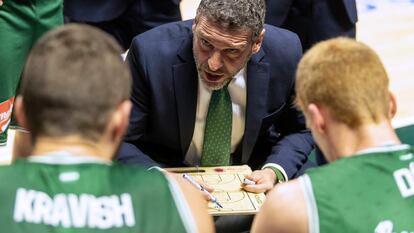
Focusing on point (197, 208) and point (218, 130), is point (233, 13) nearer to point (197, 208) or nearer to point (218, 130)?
point (218, 130)

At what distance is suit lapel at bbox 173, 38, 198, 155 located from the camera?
214 centimetres

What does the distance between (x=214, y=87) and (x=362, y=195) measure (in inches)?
36.7

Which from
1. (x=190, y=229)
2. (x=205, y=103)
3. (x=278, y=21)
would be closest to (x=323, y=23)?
(x=278, y=21)

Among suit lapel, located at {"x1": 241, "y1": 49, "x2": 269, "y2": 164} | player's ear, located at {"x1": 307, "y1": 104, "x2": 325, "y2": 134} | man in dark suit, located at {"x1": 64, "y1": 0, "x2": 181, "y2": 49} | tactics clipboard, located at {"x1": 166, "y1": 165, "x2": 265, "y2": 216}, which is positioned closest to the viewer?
player's ear, located at {"x1": 307, "y1": 104, "x2": 325, "y2": 134}

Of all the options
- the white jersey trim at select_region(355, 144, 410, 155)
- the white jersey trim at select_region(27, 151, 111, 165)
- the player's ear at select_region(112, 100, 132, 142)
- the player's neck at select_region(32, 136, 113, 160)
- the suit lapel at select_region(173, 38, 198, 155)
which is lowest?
the suit lapel at select_region(173, 38, 198, 155)

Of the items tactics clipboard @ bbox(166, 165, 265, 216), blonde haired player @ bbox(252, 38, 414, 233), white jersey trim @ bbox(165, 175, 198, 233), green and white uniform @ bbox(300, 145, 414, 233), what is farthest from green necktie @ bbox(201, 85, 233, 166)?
white jersey trim @ bbox(165, 175, 198, 233)

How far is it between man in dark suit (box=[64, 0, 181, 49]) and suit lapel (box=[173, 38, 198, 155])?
0.80 meters

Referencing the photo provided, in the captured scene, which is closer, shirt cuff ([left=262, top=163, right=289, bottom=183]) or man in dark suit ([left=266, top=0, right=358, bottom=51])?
shirt cuff ([left=262, top=163, right=289, bottom=183])

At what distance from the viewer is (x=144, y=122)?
217 cm

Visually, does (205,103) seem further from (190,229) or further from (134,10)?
(190,229)

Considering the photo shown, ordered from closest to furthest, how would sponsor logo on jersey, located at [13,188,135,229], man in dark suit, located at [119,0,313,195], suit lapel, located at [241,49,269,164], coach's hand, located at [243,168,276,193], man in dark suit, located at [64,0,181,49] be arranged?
sponsor logo on jersey, located at [13,188,135,229] → coach's hand, located at [243,168,276,193] → man in dark suit, located at [119,0,313,195] → suit lapel, located at [241,49,269,164] → man in dark suit, located at [64,0,181,49]

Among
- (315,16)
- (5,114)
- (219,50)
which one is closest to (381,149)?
(219,50)

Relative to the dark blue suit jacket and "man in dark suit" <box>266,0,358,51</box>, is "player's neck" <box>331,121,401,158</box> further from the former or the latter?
"man in dark suit" <box>266,0,358,51</box>

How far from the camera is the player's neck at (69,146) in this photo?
3.70 feet
